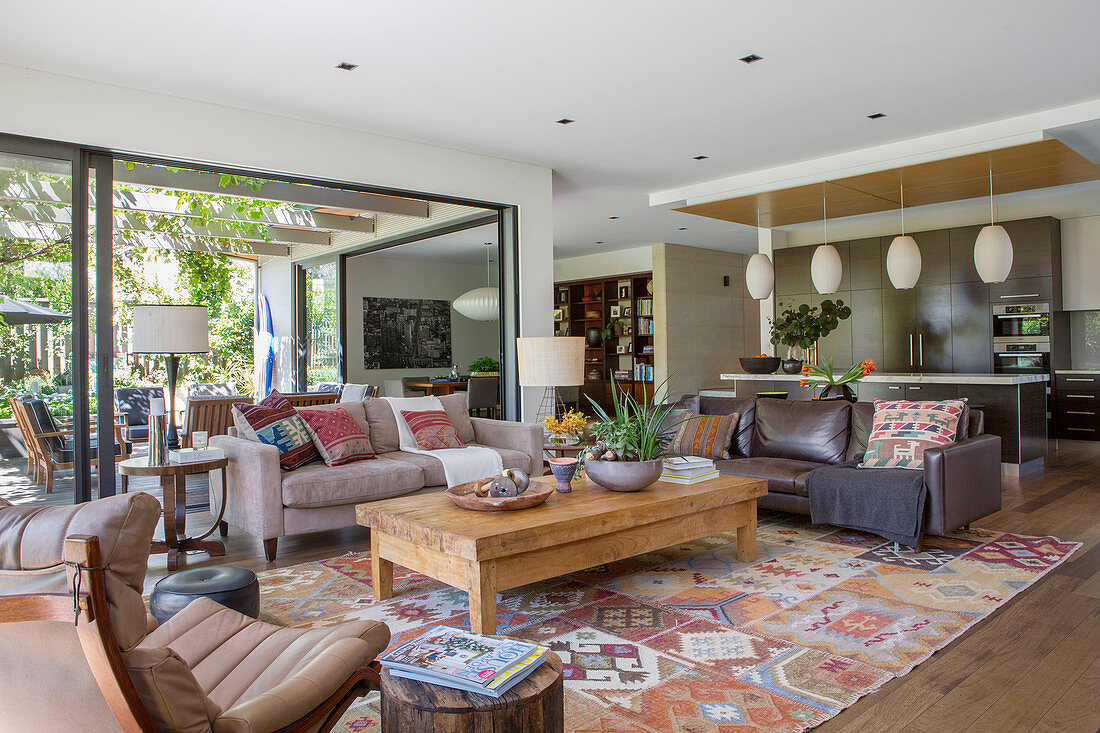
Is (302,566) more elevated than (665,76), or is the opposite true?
(665,76)

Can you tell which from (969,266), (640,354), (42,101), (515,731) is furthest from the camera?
(640,354)

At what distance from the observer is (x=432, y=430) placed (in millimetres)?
5145

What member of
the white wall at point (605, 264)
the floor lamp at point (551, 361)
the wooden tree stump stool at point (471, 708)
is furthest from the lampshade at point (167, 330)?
the white wall at point (605, 264)

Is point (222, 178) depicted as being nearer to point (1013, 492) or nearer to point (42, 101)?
point (42, 101)

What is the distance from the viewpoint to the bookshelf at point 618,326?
11438mm

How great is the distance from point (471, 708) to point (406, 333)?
957cm

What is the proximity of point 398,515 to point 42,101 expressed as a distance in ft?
10.9

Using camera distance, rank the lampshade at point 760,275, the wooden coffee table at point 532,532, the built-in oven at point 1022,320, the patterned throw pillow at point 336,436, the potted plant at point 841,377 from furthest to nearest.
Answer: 1. the built-in oven at point 1022,320
2. the lampshade at point 760,275
3. the potted plant at point 841,377
4. the patterned throw pillow at point 336,436
5. the wooden coffee table at point 532,532

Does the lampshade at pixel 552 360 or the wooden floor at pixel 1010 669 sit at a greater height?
the lampshade at pixel 552 360

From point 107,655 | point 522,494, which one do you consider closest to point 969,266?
point 522,494

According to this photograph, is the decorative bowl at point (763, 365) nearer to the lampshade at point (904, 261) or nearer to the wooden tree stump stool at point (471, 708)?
the lampshade at point (904, 261)

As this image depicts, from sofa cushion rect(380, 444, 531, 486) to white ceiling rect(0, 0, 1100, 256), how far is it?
2.30 metres

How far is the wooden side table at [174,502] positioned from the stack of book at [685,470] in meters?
2.44

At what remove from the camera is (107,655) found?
1078mm
